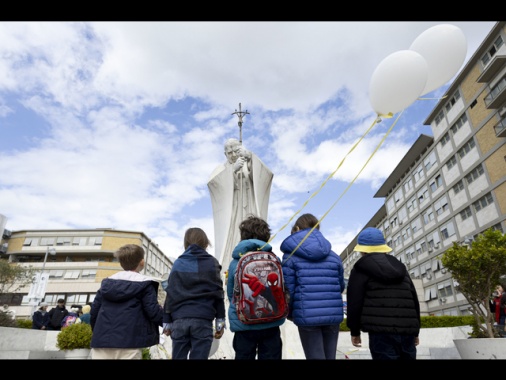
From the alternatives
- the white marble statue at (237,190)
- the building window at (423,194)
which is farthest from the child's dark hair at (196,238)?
the building window at (423,194)

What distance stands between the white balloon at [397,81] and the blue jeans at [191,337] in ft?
8.28

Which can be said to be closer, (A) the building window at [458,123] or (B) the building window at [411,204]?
(A) the building window at [458,123]

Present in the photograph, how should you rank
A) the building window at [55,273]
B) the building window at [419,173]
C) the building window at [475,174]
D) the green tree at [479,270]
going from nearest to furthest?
the green tree at [479,270]
the building window at [475,174]
the building window at [419,173]
the building window at [55,273]

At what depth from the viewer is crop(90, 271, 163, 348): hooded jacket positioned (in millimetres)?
2705

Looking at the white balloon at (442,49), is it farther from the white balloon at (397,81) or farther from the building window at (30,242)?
the building window at (30,242)

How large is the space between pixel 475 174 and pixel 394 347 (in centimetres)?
3180

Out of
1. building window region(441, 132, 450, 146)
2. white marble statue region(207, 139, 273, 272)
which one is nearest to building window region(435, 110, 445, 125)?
building window region(441, 132, 450, 146)

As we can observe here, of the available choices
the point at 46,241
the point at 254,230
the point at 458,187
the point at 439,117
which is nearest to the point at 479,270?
the point at 254,230

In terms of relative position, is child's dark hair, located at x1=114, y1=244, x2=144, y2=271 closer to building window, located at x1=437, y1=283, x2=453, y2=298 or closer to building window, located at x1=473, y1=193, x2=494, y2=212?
building window, located at x1=473, y1=193, x2=494, y2=212

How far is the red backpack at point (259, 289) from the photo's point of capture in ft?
8.67

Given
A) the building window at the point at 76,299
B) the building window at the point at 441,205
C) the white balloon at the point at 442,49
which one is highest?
the building window at the point at 441,205

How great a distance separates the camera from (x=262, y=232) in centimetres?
309
